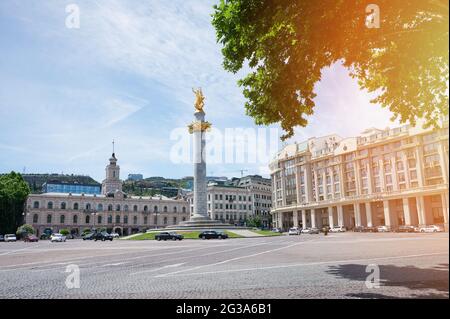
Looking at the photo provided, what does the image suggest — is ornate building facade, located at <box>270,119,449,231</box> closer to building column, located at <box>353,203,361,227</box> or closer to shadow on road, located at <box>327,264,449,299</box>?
building column, located at <box>353,203,361,227</box>

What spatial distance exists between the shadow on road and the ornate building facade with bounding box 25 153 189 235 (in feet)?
359

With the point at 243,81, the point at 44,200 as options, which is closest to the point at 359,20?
the point at 243,81

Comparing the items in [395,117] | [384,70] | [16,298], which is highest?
[384,70]

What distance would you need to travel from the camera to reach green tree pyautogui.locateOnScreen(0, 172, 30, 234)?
82812mm

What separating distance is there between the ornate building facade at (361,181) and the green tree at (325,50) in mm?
33882

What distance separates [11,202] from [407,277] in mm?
93335

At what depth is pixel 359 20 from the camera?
10281 mm

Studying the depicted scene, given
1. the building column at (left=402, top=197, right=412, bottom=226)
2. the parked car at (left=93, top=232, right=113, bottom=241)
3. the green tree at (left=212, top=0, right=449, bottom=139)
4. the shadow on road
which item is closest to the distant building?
the parked car at (left=93, top=232, right=113, bottom=241)

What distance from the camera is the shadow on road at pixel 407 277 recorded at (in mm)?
7301

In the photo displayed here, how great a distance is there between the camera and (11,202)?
84062 millimetres

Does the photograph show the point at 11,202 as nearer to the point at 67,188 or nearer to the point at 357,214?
the point at 67,188

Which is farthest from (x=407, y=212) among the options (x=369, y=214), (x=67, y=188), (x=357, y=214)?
(x=67, y=188)
